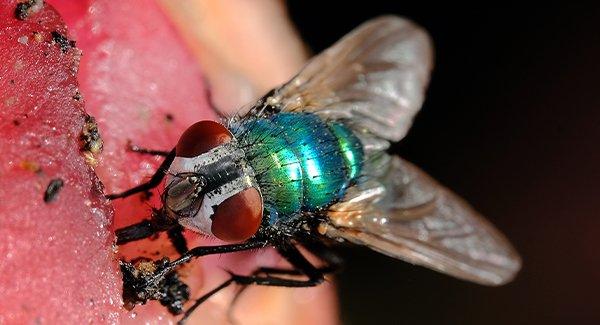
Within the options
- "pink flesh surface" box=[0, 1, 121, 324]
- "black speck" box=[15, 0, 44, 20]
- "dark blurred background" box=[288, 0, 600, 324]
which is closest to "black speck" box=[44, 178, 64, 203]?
"pink flesh surface" box=[0, 1, 121, 324]

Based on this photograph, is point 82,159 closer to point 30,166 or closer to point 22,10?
point 30,166

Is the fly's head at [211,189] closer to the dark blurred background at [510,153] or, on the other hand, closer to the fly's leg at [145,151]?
the fly's leg at [145,151]

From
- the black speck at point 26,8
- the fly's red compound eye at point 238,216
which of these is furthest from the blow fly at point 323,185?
the black speck at point 26,8

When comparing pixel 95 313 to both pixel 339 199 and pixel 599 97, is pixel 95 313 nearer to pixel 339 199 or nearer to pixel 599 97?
pixel 339 199

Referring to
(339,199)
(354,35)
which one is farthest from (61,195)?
(354,35)

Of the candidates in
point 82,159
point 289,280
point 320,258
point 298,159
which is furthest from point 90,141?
point 320,258
